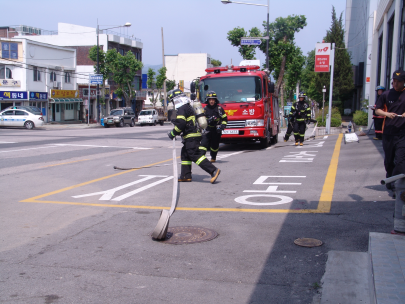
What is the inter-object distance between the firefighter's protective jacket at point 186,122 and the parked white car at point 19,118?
2937 cm

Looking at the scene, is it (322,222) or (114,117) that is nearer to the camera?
(322,222)

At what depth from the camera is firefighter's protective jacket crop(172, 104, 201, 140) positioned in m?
8.31

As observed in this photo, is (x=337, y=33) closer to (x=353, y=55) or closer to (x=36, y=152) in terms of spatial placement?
(x=353, y=55)

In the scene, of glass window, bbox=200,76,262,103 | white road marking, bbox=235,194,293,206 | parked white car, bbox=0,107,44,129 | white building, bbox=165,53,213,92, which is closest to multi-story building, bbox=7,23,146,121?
parked white car, bbox=0,107,44,129

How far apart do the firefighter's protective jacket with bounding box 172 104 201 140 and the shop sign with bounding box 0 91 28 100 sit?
36.4 meters

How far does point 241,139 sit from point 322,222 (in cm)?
1001

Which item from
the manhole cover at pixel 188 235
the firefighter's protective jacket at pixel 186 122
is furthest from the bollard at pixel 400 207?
the firefighter's protective jacket at pixel 186 122

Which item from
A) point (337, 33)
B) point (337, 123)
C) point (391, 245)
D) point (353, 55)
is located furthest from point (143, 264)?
point (353, 55)

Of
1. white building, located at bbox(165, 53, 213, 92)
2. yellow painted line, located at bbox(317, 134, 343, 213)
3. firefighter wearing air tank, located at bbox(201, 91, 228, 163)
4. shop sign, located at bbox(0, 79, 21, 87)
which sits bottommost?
yellow painted line, located at bbox(317, 134, 343, 213)

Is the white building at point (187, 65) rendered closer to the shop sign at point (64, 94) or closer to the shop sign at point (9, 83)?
the shop sign at point (64, 94)

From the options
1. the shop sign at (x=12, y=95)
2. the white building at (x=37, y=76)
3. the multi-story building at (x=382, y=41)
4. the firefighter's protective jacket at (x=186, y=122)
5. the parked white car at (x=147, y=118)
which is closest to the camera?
the firefighter's protective jacket at (x=186, y=122)

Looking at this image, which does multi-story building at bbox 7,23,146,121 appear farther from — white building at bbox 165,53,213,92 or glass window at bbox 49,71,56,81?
white building at bbox 165,53,213,92

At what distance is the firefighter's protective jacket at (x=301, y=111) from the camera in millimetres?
16250

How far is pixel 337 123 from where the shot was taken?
2889 centimetres
